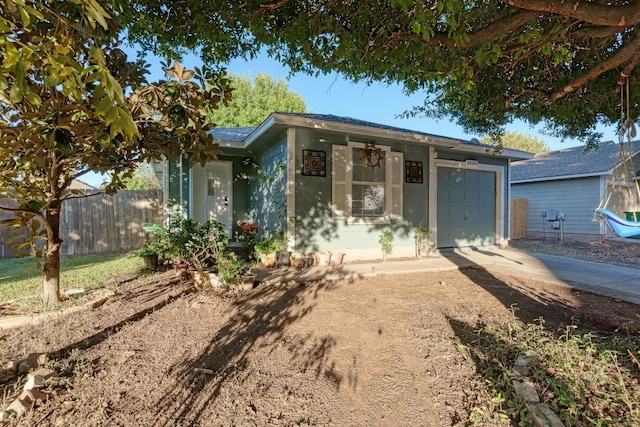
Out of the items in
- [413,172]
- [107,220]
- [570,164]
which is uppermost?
[570,164]

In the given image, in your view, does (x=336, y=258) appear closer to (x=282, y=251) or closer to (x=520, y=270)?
(x=282, y=251)

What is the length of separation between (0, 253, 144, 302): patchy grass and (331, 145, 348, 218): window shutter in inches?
156

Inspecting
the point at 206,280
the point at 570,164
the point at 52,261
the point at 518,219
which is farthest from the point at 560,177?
the point at 52,261

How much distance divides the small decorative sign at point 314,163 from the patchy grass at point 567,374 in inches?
163

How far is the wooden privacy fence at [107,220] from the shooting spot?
330 inches

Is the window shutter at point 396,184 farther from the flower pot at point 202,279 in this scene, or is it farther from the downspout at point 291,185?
the flower pot at point 202,279

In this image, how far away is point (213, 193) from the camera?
8086 millimetres

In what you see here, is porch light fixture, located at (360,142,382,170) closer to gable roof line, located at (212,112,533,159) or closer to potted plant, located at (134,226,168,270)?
gable roof line, located at (212,112,533,159)

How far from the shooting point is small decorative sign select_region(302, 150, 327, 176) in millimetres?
6009

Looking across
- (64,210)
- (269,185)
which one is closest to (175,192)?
(269,185)

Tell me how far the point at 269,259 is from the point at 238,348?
10.2ft

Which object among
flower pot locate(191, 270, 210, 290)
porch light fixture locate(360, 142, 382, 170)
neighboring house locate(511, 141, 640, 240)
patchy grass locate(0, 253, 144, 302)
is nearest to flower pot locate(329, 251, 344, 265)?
porch light fixture locate(360, 142, 382, 170)

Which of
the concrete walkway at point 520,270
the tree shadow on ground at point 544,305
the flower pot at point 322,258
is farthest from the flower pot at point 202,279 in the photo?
the tree shadow on ground at point 544,305

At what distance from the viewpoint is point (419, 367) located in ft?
7.82
